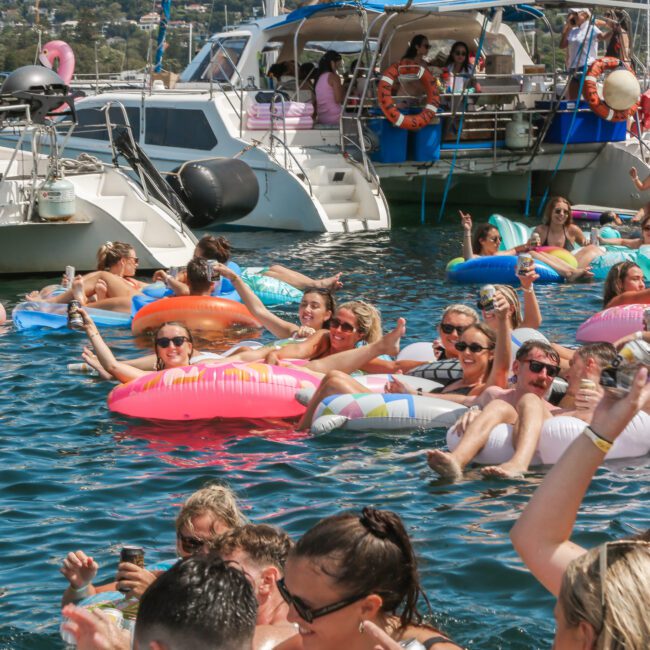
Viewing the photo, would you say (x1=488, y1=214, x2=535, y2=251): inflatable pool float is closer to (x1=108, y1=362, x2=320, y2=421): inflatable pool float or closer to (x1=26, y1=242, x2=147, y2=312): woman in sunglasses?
(x1=26, y1=242, x2=147, y2=312): woman in sunglasses

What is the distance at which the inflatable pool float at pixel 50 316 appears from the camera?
11.9 meters

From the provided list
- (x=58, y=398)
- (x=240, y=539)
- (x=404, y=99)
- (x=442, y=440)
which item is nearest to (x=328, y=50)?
(x=404, y=99)

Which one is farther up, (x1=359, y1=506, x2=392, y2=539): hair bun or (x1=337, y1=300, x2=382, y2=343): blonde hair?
(x1=359, y1=506, x2=392, y2=539): hair bun

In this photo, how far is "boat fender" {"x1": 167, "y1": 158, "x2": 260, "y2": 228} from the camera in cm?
1630

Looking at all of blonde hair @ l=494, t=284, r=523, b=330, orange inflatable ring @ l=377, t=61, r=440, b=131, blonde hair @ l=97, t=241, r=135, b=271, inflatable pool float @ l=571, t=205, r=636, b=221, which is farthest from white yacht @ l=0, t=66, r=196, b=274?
inflatable pool float @ l=571, t=205, r=636, b=221

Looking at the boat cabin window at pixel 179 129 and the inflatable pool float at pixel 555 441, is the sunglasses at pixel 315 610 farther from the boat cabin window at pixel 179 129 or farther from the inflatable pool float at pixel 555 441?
the boat cabin window at pixel 179 129

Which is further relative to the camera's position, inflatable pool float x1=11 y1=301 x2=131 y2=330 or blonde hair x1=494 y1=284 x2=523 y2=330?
inflatable pool float x1=11 y1=301 x2=131 y2=330

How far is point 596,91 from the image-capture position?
19.8m

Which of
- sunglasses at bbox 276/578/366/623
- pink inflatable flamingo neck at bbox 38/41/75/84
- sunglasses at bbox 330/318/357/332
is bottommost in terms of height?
sunglasses at bbox 330/318/357/332

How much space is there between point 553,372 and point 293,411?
2040mm

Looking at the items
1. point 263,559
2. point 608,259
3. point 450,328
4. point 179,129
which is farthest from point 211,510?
point 179,129

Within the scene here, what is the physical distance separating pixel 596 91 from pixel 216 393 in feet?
42.6

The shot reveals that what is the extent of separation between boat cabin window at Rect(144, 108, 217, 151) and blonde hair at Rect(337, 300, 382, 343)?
10589 mm

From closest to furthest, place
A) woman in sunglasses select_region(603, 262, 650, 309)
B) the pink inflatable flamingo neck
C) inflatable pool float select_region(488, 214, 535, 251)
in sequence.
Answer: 1. woman in sunglasses select_region(603, 262, 650, 309)
2. inflatable pool float select_region(488, 214, 535, 251)
3. the pink inflatable flamingo neck
